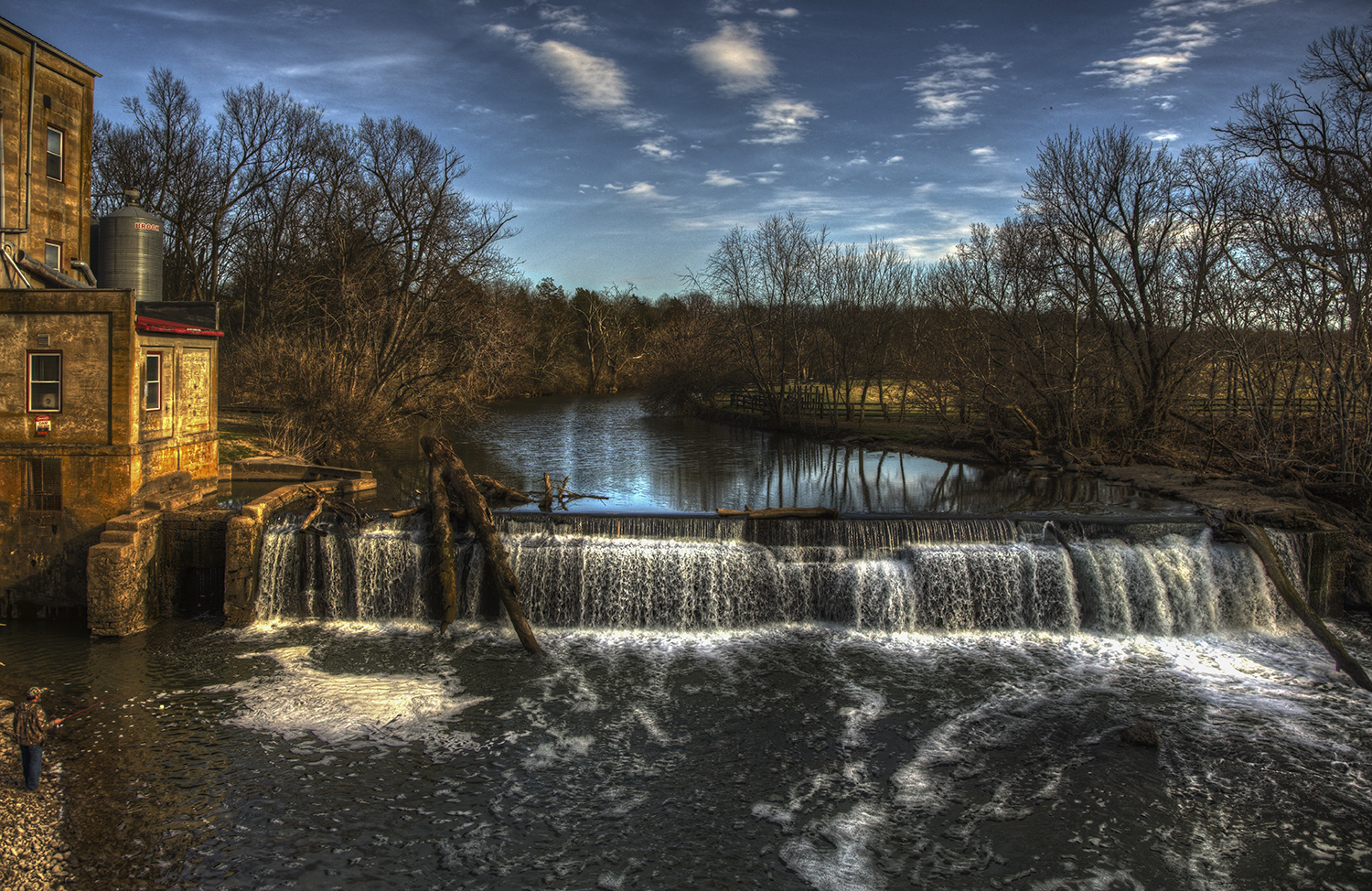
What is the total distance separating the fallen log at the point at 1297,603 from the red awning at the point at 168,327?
1817 centimetres

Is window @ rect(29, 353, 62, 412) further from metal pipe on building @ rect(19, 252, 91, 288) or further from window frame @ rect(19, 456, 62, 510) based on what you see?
metal pipe on building @ rect(19, 252, 91, 288)

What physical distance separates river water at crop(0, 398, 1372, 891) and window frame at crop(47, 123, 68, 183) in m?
13.8

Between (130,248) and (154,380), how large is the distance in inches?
261

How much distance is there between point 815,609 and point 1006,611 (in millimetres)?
2916

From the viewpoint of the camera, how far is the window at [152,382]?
14.3 metres

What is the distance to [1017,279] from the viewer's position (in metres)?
25.7

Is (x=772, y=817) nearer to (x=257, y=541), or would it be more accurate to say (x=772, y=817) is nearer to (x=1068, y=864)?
(x=1068, y=864)

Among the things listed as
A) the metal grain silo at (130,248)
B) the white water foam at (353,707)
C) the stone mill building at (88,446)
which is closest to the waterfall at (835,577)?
the stone mill building at (88,446)

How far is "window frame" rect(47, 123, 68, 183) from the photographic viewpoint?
68.6 feet

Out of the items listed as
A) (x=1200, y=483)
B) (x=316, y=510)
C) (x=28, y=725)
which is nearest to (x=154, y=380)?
(x=316, y=510)

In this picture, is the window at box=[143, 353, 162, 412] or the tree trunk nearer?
the tree trunk

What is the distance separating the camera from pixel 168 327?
14.6 metres

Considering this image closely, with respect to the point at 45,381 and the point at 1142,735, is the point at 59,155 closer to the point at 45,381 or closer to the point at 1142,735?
the point at 45,381

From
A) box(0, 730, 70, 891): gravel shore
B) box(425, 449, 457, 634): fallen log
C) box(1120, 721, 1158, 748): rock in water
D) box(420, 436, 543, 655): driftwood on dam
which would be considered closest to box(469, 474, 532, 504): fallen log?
box(420, 436, 543, 655): driftwood on dam
